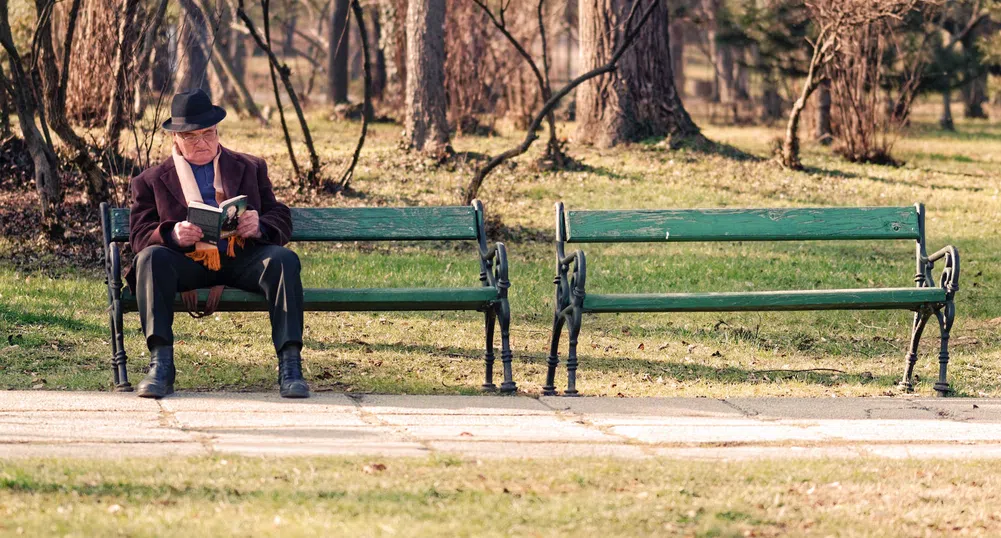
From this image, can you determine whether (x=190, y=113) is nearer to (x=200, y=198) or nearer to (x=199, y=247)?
(x=200, y=198)

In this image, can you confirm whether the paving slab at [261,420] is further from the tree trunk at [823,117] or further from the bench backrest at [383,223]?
the tree trunk at [823,117]

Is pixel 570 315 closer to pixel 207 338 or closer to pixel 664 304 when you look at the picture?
pixel 664 304

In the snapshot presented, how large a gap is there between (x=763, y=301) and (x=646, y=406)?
1.01 metres

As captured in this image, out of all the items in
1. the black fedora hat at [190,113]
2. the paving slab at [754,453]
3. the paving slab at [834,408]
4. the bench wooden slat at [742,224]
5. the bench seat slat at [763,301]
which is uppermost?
the black fedora hat at [190,113]

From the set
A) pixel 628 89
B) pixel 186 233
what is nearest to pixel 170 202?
pixel 186 233

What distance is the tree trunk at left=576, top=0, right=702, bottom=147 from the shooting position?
15430 millimetres

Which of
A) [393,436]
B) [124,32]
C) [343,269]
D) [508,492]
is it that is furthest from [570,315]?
[124,32]

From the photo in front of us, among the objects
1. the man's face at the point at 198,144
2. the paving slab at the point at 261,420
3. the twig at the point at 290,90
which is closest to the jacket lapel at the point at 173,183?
the man's face at the point at 198,144

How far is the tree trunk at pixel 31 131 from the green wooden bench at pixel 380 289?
3349 millimetres

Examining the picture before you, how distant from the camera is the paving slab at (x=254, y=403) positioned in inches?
210

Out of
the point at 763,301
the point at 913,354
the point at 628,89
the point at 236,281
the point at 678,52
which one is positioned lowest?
the point at 913,354

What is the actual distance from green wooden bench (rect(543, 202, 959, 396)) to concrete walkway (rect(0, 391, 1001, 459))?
1.74ft

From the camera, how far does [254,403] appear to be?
5.48m

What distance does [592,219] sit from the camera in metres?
6.66
